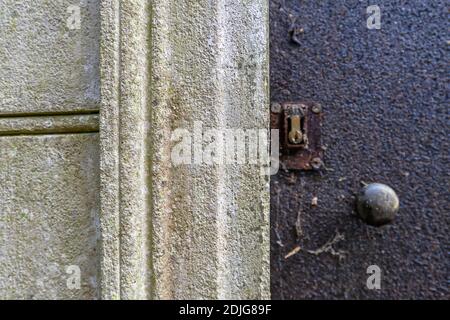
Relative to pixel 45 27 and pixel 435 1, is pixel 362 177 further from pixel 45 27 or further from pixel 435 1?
pixel 45 27

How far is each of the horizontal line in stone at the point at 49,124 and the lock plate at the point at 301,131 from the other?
1.35ft

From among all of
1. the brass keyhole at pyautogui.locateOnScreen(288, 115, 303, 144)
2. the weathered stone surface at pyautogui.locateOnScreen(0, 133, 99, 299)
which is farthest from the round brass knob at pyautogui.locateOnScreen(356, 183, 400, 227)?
the weathered stone surface at pyautogui.locateOnScreen(0, 133, 99, 299)

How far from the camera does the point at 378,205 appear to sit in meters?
0.72

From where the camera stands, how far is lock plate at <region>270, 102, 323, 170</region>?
0.79m

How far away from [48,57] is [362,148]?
2.45 ft

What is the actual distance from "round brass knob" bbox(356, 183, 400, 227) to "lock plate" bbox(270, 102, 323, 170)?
0.41ft

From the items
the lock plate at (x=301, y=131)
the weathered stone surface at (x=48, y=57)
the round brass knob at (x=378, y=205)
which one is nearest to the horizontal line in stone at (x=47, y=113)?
the weathered stone surface at (x=48, y=57)

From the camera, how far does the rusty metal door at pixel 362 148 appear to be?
77 cm

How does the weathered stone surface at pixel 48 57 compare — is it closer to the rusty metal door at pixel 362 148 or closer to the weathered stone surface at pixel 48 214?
the weathered stone surface at pixel 48 214

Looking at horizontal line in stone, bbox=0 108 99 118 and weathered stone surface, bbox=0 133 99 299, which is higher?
horizontal line in stone, bbox=0 108 99 118

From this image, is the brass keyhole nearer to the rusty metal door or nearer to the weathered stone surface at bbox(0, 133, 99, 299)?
the rusty metal door

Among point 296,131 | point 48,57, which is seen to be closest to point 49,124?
point 48,57

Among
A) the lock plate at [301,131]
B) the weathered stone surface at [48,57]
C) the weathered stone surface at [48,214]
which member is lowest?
the weathered stone surface at [48,214]

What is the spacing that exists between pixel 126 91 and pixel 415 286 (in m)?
0.75
